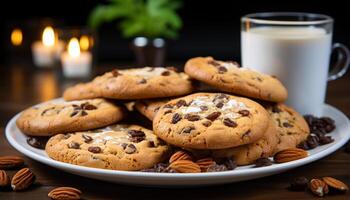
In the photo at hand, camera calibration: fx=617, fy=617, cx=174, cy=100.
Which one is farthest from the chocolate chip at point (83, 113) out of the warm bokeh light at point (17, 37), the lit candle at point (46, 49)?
the warm bokeh light at point (17, 37)

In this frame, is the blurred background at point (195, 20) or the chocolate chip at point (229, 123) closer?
the chocolate chip at point (229, 123)

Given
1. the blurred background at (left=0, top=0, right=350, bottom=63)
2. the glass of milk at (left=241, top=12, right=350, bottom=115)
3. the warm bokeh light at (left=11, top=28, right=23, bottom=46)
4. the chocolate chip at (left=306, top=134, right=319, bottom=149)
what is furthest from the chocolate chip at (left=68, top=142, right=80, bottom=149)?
the blurred background at (left=0, top=0, right=350, bottom=63)

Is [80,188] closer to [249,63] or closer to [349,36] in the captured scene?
[249,63]

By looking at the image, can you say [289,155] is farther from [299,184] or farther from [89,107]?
[89,107]

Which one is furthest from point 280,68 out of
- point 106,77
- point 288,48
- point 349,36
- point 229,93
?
point 349,36

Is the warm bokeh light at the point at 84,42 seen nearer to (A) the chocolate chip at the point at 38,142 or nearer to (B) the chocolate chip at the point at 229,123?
(A) the chocolate chip at the point at 38,142

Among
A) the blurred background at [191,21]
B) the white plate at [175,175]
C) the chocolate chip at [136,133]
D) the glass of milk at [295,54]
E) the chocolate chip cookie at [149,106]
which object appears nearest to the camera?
the white plate at [175,175]
